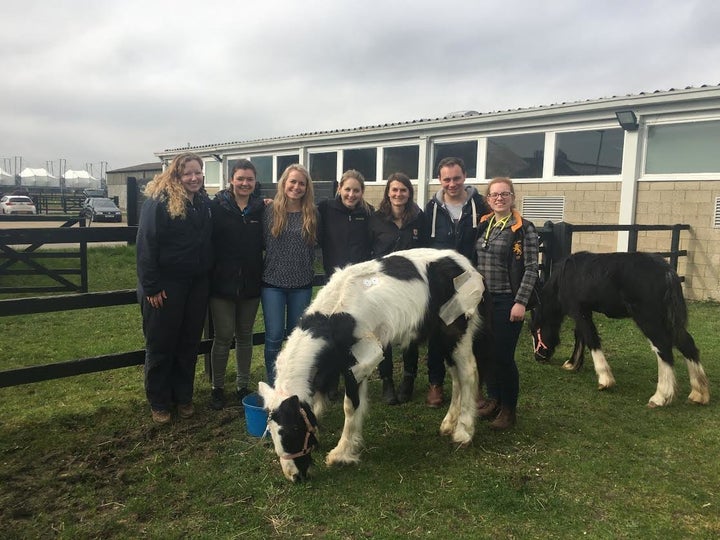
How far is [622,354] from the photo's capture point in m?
6.44

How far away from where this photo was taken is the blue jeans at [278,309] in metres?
4.36

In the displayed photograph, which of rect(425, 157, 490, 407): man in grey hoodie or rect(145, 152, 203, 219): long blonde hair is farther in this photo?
rect(425, 157, 490, 407): man in grey hoodie

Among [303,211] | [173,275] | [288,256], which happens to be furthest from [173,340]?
[303,211]

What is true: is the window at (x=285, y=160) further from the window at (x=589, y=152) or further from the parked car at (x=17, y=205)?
the parked car at (x=17, y=205)

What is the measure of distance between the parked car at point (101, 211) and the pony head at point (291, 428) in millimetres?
30397

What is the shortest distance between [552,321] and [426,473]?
314cm

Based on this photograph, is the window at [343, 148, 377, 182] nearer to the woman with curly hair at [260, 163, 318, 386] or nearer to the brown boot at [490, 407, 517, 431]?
the woman with curly hair at [260, 163, 318, 386]

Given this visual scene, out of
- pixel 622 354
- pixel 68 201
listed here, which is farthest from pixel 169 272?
pixel 68 201

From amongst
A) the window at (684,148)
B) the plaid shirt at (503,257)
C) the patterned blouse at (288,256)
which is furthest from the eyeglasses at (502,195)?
the window at (684,148)

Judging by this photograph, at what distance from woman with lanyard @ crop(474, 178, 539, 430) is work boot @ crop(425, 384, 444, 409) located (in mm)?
666

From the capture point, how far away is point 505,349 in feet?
13.2

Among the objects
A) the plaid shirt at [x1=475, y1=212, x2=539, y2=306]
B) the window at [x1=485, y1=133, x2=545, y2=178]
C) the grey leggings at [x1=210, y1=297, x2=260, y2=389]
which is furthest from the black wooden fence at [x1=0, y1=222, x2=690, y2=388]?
the window at [x1=485, y1=133, x2=545, y2=178]

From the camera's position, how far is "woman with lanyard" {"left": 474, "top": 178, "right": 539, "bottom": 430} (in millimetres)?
3988

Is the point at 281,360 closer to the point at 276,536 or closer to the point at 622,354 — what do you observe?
the point at 276,536
